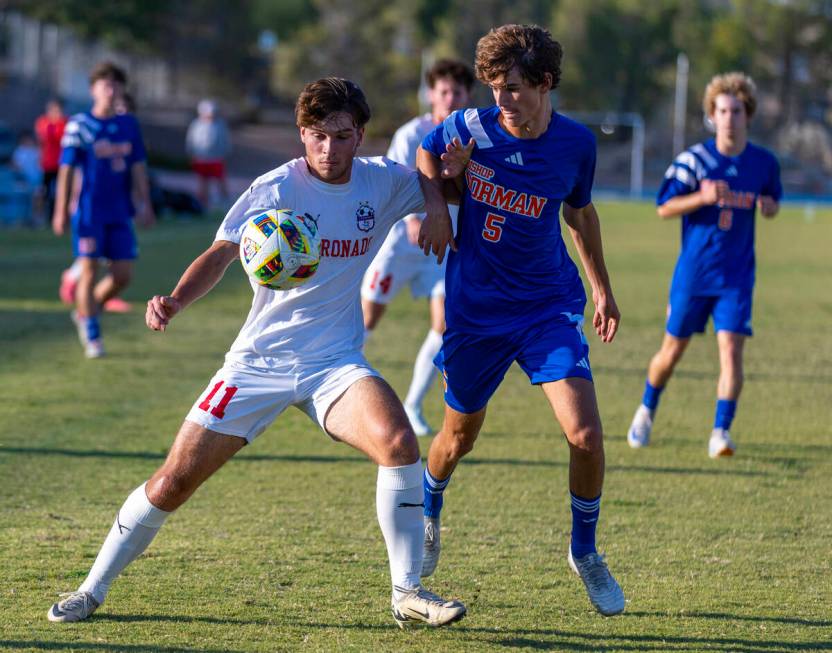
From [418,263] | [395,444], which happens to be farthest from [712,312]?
[395,444]

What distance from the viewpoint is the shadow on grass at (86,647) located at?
14.4 ft

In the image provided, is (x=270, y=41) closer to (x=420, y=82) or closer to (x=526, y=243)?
(x=420, y=82)

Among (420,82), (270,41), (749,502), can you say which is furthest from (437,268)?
(270,41)

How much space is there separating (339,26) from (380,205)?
209 feet

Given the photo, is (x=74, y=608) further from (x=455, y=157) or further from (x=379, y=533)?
(x=455, y=157)

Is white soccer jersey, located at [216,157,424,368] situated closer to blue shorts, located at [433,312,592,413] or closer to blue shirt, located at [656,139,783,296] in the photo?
blue shorts, located at [433,312,592,413]

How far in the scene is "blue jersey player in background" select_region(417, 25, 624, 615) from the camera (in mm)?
4957

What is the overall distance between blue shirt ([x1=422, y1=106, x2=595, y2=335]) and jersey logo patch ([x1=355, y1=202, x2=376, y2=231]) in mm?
481

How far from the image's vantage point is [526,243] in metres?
5.16

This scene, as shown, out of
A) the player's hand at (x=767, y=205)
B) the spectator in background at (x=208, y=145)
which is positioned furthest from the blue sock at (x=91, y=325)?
the spectator in background at (x=208, y=145)

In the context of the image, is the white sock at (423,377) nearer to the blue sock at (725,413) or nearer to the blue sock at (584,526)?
the blue sock at (725,413)

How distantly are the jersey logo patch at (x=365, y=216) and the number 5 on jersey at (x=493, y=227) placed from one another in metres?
0.50

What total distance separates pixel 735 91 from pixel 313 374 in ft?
13.8

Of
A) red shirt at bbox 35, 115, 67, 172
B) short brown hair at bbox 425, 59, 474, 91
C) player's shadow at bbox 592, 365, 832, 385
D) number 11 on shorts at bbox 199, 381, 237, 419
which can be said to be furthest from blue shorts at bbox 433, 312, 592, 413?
red shirt at bbox 35, 115, 67, 172
